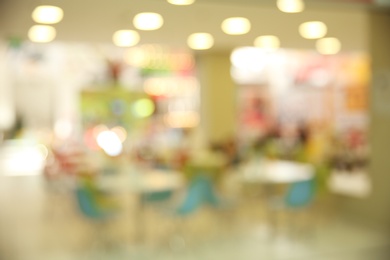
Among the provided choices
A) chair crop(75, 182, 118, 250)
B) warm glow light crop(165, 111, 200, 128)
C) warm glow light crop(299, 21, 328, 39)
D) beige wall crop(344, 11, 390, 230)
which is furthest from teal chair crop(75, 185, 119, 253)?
warm glow light crop(165, 111, 200, 128)

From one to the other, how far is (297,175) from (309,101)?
6720 millimetres

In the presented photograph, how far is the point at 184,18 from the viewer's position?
518cm

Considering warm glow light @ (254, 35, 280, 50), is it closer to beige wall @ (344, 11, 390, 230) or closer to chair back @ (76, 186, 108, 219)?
beige wall @ (344, 11, 390, 230)

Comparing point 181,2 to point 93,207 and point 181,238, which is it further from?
point 181,238

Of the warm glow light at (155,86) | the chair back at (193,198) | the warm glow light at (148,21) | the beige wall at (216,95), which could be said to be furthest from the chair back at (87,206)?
the warm glow light at (155,86)

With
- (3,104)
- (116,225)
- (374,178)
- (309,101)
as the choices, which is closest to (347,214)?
(374,178)

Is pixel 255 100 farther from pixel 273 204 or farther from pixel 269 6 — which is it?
pixel 269 6

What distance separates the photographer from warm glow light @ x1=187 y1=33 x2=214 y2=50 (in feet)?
21.1

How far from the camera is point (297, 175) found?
6078 mm

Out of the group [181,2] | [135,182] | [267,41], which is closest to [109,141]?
[267,41]

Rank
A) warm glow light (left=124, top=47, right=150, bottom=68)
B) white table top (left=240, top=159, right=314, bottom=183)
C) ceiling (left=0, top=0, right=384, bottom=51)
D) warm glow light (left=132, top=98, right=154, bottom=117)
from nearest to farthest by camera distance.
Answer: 1. ceiling (left=0, top=0, right=384, bottom=51)
2. white table top (left=240, top=159, right=314, bottom=183)
3. warm glow light (left=124, top=47, right=150, bottom=68)
4. warm glow light (left=132, top=98, right=154, bottom=117)

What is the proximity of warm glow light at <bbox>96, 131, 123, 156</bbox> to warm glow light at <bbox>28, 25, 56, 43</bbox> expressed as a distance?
16.6ft

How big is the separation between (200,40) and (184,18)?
1746 millimetres

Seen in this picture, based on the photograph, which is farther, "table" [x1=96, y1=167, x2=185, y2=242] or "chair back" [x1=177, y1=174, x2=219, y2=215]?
"table" [x1=96, y1=167, x2=185, y2=242]
